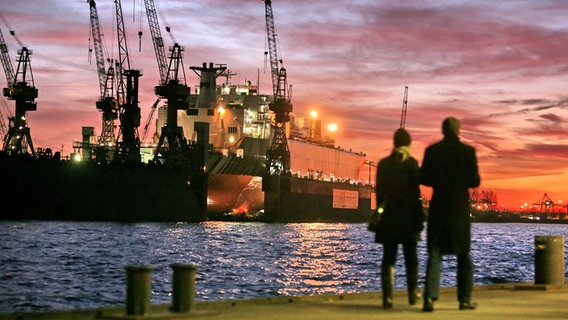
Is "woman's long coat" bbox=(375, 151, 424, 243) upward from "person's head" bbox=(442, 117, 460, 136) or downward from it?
downward

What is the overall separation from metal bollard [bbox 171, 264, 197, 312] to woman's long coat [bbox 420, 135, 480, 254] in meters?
2.81

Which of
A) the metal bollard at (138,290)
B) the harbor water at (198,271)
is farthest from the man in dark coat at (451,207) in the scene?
the harbor water at (198,271)

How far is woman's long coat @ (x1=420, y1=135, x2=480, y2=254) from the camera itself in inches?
417

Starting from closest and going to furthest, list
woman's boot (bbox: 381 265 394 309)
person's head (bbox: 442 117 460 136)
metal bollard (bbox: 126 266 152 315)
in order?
1. metal bollard (bbox: 126 266 152 315)
2. person's head (bbox: 442 117 460 136)
3. woman's boot (bbox: 381 265 394 309)

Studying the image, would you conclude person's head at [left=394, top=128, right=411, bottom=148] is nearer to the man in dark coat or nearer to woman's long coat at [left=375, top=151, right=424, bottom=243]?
woman's long coat at [left=375, top=151, right=424, bottom=243]

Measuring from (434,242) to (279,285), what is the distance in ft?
59.2

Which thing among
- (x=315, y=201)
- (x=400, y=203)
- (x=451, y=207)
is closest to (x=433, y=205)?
(x=451, y=207)

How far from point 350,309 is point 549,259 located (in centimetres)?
493

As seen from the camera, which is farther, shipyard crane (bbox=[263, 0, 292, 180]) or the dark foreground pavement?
shipyard crane (bbox=[263, 0, 292, 180])

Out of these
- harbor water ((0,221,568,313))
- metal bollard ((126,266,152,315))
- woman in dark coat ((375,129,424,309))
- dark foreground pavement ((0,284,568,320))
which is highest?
woman in dark coat ((375,129,424,309))

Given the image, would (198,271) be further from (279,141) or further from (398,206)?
(279,141)

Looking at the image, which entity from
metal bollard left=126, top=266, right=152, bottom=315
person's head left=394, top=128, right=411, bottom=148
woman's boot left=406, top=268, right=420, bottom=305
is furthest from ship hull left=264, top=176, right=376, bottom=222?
metal bollard left=126, top=266, right=152, bottom=315

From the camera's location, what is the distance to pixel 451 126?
1079 centimetres

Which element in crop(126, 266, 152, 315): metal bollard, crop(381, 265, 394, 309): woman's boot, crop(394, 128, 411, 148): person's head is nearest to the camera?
crop(126, 266, 152, 315): metal bollard
